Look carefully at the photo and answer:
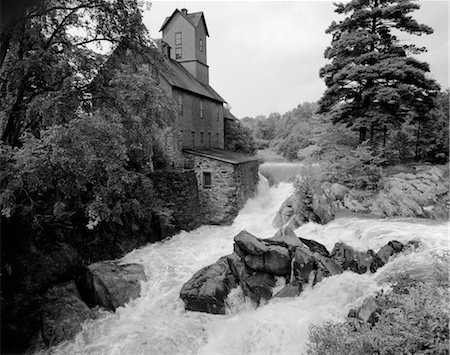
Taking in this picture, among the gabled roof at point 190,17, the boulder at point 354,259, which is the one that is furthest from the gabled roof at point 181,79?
the boulder at point 354,259

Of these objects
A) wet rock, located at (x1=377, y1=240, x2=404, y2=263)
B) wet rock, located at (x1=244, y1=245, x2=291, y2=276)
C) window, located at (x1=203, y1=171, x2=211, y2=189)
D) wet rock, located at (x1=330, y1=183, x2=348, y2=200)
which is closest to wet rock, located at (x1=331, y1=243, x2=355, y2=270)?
wet rock, located at (x1=377, y1=240, x2=404, y2=263)

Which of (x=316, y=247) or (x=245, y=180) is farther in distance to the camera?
(x=245, y=180)

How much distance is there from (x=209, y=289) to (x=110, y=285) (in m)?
3.27

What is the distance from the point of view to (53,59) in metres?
9.11

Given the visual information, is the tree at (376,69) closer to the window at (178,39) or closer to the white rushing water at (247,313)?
the white rushing water at (247,313)

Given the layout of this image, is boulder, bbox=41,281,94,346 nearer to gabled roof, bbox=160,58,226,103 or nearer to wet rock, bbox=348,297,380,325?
wet rock, bbox=348,297,380,325

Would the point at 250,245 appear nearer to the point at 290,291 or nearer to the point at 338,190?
the point at 290,291

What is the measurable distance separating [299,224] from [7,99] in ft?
38.6

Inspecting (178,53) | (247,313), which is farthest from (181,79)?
(247,313)

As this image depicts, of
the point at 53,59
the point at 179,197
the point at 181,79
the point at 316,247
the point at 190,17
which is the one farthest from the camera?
the point at 190,17

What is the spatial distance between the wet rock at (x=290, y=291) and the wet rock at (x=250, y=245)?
1.31 meters

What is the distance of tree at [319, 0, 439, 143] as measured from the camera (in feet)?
54.2

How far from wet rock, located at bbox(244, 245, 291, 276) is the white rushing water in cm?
101

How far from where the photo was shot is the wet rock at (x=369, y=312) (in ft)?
22.8
